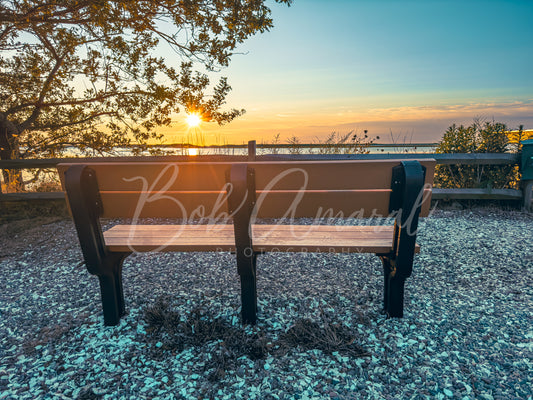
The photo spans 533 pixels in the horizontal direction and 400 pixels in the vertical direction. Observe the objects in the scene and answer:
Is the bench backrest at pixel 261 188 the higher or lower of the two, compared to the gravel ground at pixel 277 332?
higher

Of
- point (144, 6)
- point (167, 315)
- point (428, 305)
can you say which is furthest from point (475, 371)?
point (144, 6)

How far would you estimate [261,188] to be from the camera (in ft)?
6.90

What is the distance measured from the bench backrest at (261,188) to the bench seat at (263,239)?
9.4 inches

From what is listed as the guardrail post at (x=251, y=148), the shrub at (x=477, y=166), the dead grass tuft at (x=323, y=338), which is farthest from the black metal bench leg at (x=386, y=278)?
the shrub at (x=477, y=166)

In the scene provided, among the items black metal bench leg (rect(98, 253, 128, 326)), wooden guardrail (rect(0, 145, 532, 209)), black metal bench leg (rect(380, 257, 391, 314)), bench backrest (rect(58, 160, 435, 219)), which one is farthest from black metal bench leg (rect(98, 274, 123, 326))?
wooden guardrail (rect(0, 145, 532, 209))

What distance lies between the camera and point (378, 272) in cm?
336

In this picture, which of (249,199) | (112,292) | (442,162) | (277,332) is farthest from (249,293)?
(442,162)

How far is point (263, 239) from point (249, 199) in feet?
1.63

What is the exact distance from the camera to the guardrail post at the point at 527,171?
546 cm

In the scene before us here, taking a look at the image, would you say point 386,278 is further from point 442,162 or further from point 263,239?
point 442,162

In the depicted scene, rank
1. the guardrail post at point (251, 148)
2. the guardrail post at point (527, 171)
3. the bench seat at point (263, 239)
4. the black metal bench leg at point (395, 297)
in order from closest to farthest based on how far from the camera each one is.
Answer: the bench seat at point (263, 239)
the black metal bench leg at point (395, 297)
the guardrail post at point (527, 171)
the guardrail post at point (251, 148)

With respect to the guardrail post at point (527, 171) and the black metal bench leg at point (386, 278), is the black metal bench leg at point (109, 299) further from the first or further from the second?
the guardrail post at point (527, 171)

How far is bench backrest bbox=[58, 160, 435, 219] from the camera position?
201cm

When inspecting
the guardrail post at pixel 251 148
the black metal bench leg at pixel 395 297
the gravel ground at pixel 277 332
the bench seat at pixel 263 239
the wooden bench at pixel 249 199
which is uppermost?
the guardrail post at pixel 251 148
